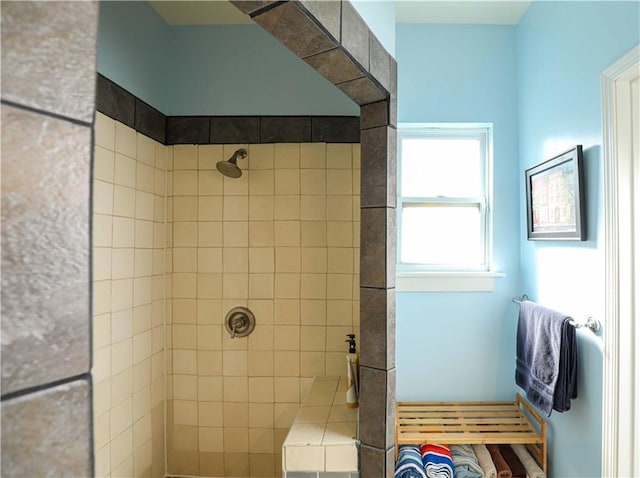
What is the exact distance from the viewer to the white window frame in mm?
2016

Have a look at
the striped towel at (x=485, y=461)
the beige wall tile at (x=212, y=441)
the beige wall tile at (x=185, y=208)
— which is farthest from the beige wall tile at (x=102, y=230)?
the striped towel at (x=485, y=461)

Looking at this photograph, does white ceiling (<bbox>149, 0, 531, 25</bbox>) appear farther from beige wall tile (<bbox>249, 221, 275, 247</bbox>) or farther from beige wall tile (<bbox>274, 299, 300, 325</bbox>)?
beige wall tile (<bbox>274, 299, 300, 325</bbox>)

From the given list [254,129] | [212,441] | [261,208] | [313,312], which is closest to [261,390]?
[212,441]

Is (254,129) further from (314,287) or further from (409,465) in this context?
(409,465)

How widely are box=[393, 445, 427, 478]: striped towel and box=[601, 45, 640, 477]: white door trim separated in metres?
0.68

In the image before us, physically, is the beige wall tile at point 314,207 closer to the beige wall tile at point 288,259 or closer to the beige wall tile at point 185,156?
the beige wall tile at point 288,259

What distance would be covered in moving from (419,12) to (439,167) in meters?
0.82

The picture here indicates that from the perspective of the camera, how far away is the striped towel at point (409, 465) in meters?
1.59

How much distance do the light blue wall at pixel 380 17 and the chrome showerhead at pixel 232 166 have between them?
0.87 metres

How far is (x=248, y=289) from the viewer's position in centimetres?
197

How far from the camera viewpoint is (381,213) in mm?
1308

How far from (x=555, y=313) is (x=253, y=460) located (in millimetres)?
1615

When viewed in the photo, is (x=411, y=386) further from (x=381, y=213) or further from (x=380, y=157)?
(x=380, y=157)

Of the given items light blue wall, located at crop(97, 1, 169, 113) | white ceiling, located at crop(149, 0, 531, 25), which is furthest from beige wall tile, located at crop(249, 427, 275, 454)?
white ceiling, located at crop(149, 0, 531, 25)
